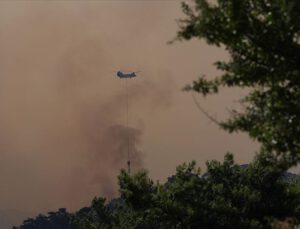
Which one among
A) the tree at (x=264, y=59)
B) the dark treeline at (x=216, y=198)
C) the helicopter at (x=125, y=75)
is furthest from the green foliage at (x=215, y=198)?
the helicopter at (x=125, y=75)

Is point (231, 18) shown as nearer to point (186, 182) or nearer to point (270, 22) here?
point (270, 22)

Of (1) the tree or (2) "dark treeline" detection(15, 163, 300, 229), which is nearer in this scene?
(1) the tree

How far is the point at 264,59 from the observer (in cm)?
1470

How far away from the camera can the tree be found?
14.2 metres

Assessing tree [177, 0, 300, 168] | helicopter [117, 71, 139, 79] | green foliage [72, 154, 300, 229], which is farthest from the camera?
helicopter [117, 71, 139, 79]

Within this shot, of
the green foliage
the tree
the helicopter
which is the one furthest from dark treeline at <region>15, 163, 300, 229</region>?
the helicopter

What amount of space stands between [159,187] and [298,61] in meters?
33.9

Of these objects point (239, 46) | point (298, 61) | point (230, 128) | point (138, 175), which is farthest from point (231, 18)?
point (138, 175)

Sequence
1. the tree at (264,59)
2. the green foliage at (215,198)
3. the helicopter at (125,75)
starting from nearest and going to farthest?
the tree at (264,59) < the green foliage at (215,198) < the helicopter at (125,75)

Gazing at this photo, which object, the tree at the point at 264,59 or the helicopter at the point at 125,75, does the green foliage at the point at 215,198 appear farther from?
the helicopter at the point at 125,75

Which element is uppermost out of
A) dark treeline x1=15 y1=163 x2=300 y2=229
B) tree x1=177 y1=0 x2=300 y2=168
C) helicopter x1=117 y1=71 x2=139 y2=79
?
helicopter x1=117 y1=71 x2=139 y2=79

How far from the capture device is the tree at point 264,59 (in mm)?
14188

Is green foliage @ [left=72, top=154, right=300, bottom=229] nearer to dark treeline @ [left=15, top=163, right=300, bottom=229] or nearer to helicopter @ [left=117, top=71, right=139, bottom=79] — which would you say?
dark treeline @ [left=15, top=163, right=300, bottom=229]

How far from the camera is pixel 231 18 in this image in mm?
14305
